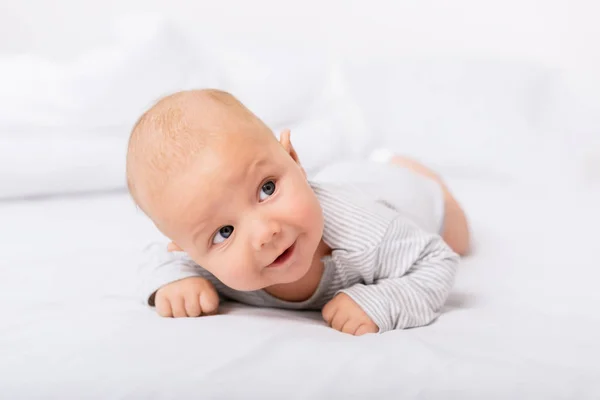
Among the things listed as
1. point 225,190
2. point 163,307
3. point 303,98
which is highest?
point 225,190

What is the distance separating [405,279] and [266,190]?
0.31 m

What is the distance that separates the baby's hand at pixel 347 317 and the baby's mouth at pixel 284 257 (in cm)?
15

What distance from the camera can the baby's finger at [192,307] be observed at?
1165 millimetres

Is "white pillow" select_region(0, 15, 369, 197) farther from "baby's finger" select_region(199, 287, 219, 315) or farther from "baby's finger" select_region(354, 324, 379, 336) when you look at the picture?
"baby's finger" select_region(354, 324, 379, 336)

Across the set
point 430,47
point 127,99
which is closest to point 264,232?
point 127,99

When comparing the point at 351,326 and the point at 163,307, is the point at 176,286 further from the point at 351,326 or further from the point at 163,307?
the point at 351,326

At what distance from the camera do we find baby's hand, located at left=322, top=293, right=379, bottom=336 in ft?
3.72

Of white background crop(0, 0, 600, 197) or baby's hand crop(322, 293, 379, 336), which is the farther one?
white background crop(0, 0, 600, 197)

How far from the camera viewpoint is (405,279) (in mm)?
1224

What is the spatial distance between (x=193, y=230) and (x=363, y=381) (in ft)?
1.04

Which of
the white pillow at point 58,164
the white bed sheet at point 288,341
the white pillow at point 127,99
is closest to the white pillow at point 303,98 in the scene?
the white pillow at point 127,99

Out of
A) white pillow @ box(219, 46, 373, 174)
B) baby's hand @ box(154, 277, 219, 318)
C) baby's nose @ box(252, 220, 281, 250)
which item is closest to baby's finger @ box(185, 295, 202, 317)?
baby's hand @ box(154, 277, 219, 318)

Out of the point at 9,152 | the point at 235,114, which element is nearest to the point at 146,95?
the point at 9,152

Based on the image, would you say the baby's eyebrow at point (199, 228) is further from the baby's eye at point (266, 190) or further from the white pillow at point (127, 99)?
the white pillow at point (127, 99)
